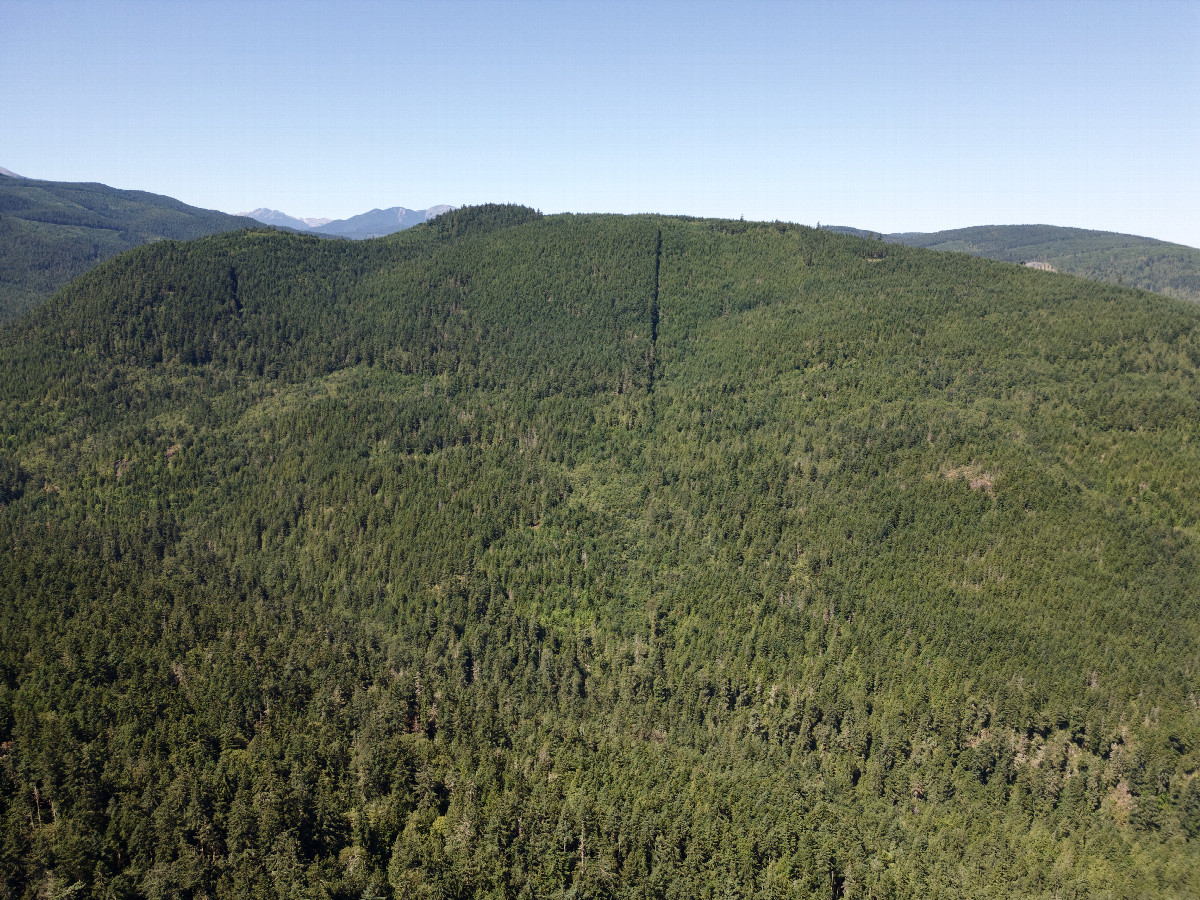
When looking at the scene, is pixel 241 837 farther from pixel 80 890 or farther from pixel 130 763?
pixel 130 763

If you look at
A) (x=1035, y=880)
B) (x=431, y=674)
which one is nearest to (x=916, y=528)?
(x=1035, y=880)

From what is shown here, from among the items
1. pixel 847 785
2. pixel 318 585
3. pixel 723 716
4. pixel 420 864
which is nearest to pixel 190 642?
pixel 318 585

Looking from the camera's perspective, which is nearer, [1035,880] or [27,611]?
[1035,880]

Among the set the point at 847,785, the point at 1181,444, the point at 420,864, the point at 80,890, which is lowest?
the point at 847,785

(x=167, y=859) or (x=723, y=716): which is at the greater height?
(x=167, y=859)

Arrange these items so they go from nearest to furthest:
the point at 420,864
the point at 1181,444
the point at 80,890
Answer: the point at 80,890 → the point at 420,864 → the point at 1181,444

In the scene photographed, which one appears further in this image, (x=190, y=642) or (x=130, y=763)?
(x=190, y=642)

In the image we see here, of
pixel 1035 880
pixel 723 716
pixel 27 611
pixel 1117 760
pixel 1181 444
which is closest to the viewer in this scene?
pixel 1035 880

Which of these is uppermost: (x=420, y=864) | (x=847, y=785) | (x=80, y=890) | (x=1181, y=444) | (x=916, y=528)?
(x=1181, y=444)

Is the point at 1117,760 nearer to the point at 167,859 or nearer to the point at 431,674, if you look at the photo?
the point at 431,674
